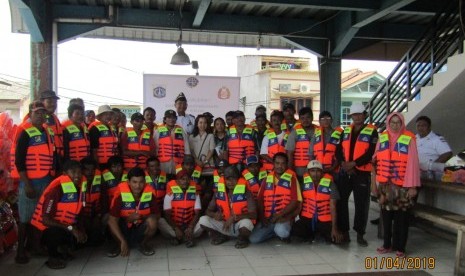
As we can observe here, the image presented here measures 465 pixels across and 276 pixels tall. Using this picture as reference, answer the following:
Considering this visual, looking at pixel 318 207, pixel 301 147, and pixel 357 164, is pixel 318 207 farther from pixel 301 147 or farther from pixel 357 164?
pixel 301 147

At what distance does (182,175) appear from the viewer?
206 inches

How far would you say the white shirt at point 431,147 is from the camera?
5520 mm

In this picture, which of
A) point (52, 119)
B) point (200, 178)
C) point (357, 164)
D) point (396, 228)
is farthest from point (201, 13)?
point (396, 228)

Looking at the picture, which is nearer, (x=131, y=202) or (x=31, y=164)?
(x=31, y=164)

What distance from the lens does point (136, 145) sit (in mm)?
5609

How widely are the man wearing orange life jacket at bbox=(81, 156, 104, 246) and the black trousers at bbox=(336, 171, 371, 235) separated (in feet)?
9.91

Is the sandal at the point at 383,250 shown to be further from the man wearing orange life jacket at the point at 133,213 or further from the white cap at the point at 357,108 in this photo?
the man wearing orange life jacket at the point at 133,213

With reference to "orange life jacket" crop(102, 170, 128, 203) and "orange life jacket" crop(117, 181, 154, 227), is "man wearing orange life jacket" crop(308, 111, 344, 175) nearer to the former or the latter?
"orange life jacket" crop(117, 181, 154, 227)

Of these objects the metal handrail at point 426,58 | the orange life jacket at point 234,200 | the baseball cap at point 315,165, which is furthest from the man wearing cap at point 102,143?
the metal handrail at point 426,58

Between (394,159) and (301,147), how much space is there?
1.33 meters

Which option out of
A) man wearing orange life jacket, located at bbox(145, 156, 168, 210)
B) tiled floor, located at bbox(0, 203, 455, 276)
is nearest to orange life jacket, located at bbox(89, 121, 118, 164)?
man wearing orange life jacket, located at bbox(145, 156, 168, 210)

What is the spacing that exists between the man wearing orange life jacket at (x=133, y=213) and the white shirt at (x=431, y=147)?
3.66 metres
